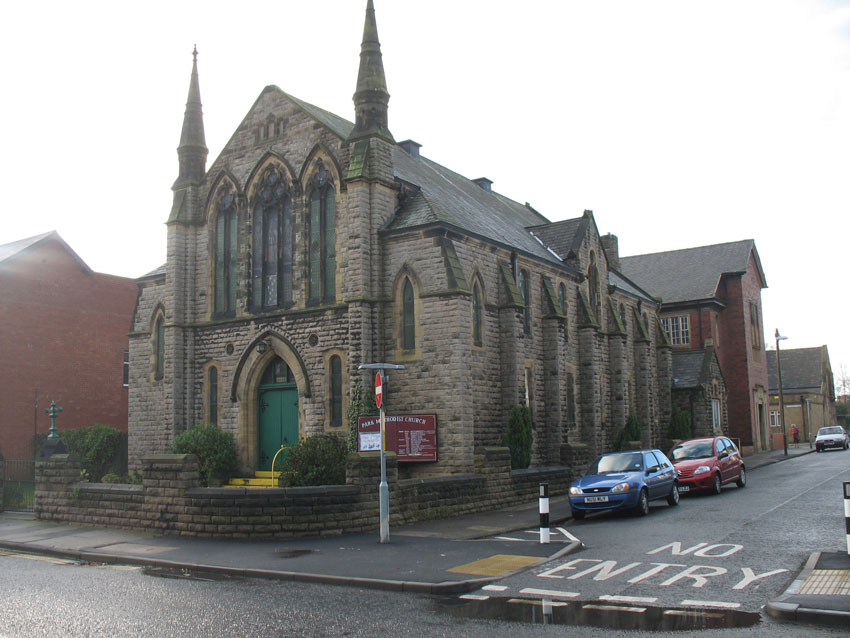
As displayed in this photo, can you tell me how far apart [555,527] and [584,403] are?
13007mm

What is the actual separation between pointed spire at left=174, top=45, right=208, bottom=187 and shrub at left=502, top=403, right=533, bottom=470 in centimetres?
1316

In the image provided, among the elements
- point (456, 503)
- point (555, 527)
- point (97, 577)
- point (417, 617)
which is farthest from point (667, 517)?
point (97, 577)

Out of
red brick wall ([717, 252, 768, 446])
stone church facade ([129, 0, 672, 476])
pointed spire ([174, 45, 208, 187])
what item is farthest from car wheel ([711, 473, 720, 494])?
red brick wall ([717, 252, 768, 446])

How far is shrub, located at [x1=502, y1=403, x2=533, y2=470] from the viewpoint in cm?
2278

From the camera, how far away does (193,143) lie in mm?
26656

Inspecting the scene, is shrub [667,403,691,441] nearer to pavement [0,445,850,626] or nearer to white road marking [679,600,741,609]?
pavement [0,445,850,626]

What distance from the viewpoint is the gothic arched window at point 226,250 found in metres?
25.6

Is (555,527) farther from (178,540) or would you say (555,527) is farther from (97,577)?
(97,577)

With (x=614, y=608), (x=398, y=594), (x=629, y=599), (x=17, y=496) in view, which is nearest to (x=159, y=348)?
(x=17, y=496)

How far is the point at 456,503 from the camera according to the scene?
1825cm

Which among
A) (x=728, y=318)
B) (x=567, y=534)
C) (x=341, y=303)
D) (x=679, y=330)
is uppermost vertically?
(x=728, y=318)

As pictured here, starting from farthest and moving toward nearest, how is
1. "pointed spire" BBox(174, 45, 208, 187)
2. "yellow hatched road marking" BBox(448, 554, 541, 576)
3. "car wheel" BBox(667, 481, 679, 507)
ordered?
"pointed spire" BBox(174, 45, 208, 187)
"car wheel" BBox(667, 481, 679, 507)
"yellow hatched road marking" BBox(448, 554, 541, 576)

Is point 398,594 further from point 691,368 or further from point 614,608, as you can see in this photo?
point 691,368

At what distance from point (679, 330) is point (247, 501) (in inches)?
1370
